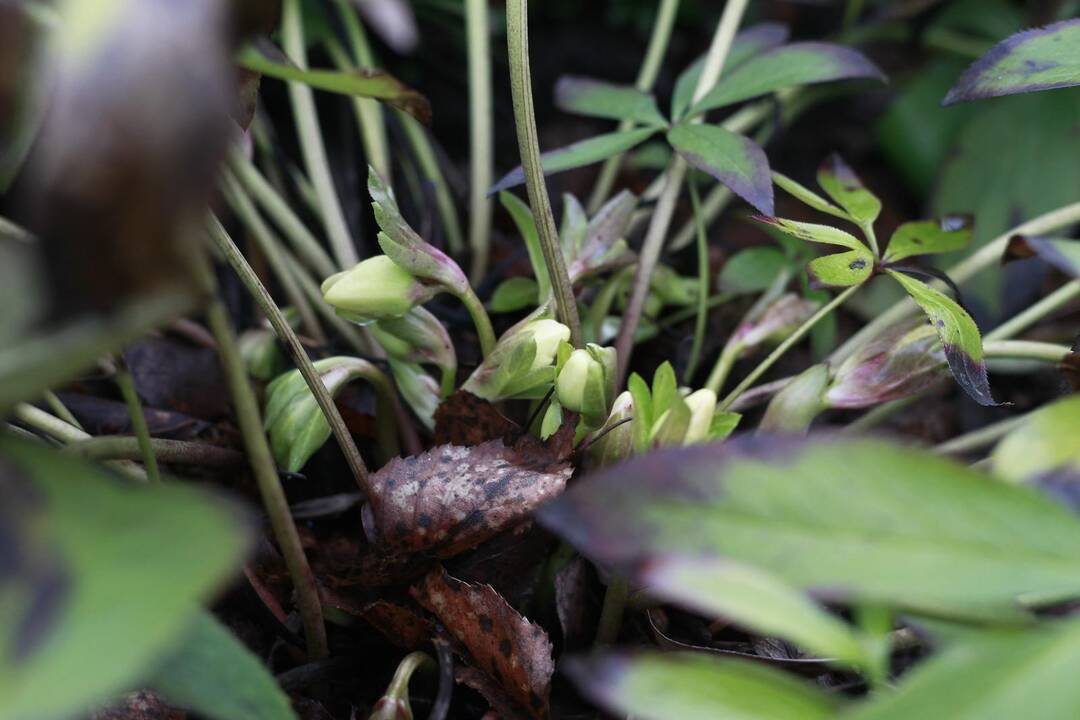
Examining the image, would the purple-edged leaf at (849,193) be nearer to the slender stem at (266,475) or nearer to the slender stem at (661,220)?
the slender stem at (661,220)

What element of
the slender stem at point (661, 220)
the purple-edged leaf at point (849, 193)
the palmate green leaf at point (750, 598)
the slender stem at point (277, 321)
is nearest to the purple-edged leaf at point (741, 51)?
the slender stem at point (661, 220)

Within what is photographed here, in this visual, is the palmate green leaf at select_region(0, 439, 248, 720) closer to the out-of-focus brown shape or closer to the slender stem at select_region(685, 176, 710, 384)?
the out-of-focus brown shape

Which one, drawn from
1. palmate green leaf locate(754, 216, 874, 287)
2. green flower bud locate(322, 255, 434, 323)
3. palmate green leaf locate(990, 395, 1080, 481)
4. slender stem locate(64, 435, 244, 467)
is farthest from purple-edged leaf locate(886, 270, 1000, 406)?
slender stem locate(64, 435, 244, 467)

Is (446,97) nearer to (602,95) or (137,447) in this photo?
(602,95)

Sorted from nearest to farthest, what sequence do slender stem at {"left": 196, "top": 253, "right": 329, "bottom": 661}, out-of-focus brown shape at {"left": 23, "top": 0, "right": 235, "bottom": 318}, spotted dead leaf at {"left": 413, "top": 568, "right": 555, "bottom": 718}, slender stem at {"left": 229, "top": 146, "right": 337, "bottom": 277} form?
out-of-focus brown shape at {"left": 23, "top": 0, "right": 235, "bottom": 318}, slender stem at {"left": 196, "top": 253, "right": 329, "bottom": 661}, spotted dead leaf at {"left": 413, "top": 568, "right": 555, "bottom": 718}, slender stem at {"left": 229, "top": 146, "right": 337, "bottom": 277}

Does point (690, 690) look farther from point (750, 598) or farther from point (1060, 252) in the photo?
point (1060, 252)

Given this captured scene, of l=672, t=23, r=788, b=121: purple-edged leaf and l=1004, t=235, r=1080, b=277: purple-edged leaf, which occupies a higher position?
l=1004, t=235, r=1080, b=277: purple-edged leaf

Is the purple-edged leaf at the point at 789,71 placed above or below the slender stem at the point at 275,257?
above
